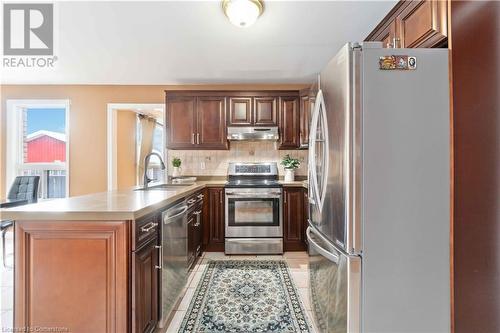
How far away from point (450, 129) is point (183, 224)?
2.02 meters

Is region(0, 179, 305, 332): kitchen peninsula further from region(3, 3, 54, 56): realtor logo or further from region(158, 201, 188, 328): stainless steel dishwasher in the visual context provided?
region(3, 3, 54, 56): realtor logo

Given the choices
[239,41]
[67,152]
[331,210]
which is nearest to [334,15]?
[239,41]

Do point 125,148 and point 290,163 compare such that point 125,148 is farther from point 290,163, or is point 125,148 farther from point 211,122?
point 290,163

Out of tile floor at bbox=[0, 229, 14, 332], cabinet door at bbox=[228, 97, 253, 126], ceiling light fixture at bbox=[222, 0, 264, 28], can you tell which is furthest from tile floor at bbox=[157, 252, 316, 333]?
ceiling light fixture at bbox=[222, 0, 264, 28]

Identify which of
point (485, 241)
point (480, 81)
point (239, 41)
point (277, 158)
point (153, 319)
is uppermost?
point (239, 41)

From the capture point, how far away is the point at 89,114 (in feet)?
13.4

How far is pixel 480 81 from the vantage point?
1.33 meters

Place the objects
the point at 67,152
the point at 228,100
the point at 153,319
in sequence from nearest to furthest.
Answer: the point at 153,319
the point at 228,100
the point at 67,152

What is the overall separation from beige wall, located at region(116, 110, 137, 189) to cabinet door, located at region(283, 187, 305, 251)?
286cm

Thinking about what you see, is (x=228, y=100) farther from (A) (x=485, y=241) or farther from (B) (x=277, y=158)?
(A) (x=485, y=241)

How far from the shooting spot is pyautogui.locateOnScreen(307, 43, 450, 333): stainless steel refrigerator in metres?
1.30

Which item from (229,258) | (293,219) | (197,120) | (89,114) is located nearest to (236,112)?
(197,120)

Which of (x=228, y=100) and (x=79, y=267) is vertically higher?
(x=228, y=100)

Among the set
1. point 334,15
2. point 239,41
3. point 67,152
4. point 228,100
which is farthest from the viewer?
point 67,152
